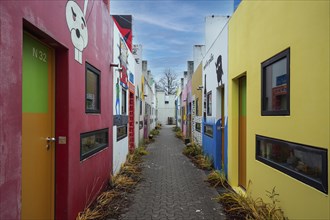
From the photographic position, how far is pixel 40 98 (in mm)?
3561

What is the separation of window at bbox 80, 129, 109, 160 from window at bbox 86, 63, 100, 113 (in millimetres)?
433

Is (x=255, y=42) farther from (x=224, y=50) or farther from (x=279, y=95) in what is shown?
(x=224, y=50)

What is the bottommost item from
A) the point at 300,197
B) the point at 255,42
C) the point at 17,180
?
the point at 300,197

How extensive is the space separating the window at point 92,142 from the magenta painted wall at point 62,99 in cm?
12

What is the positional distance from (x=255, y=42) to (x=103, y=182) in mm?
3995

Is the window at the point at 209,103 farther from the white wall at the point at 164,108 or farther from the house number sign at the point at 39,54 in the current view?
the white wall at the point at 164,108

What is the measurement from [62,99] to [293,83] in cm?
288

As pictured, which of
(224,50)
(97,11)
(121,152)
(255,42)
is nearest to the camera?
(255,42)

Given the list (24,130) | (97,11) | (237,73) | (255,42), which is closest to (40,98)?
(24,130)

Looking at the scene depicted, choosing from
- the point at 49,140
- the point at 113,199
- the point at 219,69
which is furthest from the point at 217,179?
the point at 49,140

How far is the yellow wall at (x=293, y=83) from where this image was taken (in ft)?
9.75

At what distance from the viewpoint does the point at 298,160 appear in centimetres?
357

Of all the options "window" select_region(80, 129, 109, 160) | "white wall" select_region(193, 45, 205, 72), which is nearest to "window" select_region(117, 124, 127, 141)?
"window" select_region(80, 129, 109, 160)

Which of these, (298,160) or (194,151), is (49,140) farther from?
(194,151)
